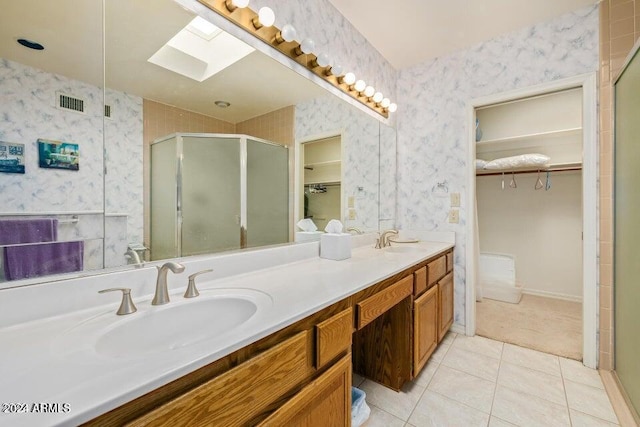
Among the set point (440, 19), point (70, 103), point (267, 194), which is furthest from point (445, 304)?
point (70, 103)

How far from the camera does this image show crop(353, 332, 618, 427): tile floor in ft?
4.40

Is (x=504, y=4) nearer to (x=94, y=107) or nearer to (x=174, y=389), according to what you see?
(x=94, y=107)

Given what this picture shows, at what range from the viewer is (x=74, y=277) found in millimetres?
791

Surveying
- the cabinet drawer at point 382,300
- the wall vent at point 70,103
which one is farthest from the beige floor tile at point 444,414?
the wall vent at point 70,103

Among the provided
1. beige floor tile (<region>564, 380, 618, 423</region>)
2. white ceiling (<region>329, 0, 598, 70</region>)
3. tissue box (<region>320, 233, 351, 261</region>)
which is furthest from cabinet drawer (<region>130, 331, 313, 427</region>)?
white ceiling (<region>329, 0, 598, 70</region>)

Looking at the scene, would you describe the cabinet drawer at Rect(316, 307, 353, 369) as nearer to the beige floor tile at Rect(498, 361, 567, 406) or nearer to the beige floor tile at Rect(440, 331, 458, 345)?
the beige floor tile at Rect(498, 361, 567, 406)

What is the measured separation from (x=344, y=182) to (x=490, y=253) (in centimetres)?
240

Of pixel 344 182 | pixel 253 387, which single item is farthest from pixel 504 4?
pixel 253 387

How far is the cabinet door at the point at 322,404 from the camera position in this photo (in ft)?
2.38

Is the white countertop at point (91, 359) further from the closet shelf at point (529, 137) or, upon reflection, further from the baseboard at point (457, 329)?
→ the closet shelf at point (529, 137)

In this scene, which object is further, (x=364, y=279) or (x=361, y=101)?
(x=361, y=101)

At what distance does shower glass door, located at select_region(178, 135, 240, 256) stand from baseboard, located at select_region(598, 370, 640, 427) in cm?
209

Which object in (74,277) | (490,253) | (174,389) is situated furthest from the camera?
(490,253)

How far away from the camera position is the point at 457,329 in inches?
89.3
